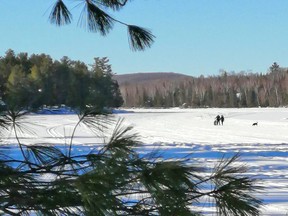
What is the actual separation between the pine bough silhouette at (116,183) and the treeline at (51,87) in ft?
0.30

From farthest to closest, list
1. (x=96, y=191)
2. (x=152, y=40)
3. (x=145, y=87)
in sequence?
(x=145, y=87) → (x=152, y=40) → (x=96, y=191)

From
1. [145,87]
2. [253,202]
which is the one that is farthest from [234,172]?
[145,87]

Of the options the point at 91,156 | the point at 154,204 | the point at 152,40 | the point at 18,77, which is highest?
the point at 152,40

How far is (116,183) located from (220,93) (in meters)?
116

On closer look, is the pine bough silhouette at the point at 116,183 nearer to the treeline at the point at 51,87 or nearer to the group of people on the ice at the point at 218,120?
the treeline at the point at 51,87

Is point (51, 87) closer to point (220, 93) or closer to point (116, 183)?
point (116, 183)

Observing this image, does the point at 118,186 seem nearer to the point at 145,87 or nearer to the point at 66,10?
the point at 66,10

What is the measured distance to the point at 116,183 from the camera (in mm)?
1634

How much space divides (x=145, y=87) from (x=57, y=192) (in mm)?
136804

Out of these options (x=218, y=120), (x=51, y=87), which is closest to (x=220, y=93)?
(x=218, y=120)

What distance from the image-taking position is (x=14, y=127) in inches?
77.4

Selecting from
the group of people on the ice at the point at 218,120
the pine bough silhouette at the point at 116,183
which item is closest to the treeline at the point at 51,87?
the pine bough silhouette at the point at 116,183

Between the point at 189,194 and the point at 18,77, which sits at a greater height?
the point at 18,77

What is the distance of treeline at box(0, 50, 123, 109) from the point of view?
5.58 feet
